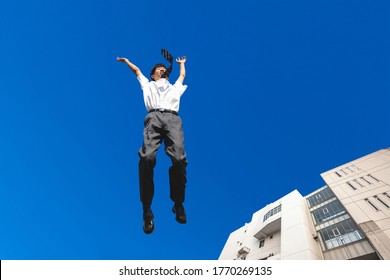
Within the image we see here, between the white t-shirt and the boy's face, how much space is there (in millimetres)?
303

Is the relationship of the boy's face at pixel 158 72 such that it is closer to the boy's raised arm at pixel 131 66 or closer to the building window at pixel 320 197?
the boy's raised arm at pixel 131 66

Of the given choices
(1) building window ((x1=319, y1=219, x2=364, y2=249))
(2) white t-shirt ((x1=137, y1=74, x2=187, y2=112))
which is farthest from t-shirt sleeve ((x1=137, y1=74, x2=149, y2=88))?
(1) building window ((x1=319, y1=219, x2=364, y2=249))

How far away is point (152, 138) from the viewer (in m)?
3.33

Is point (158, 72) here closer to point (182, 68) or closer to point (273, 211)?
point (182, 68)

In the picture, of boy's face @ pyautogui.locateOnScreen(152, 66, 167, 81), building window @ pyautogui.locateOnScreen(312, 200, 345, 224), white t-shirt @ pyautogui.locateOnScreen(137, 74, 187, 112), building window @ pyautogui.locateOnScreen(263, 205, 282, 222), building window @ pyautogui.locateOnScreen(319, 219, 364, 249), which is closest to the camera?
white t-shirt @ pyautogui.locateOnScreen(137, 74, 187, 112)

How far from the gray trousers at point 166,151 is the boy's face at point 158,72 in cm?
119

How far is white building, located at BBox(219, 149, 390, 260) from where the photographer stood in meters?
17.9

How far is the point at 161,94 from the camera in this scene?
402 cm

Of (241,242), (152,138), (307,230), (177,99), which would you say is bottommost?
(152,138)

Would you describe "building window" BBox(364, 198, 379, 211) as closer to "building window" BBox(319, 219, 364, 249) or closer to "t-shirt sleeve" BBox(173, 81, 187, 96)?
"building window" BBox(319, 219, 364, 249)
